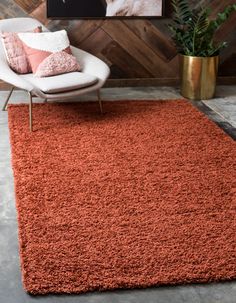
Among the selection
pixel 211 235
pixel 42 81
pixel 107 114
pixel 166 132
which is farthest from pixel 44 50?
pixel 211 235

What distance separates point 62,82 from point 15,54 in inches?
23.7

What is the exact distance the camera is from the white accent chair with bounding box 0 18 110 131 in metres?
3.96

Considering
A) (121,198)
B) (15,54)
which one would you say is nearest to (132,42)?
(15,54)

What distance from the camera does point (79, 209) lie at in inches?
112

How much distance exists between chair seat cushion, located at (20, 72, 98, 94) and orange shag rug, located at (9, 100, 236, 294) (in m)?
0.29

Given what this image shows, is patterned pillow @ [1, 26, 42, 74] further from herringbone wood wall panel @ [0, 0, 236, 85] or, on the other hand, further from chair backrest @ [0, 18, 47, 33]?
herringbone wood wall panel @ [0, 0, 236, 85]

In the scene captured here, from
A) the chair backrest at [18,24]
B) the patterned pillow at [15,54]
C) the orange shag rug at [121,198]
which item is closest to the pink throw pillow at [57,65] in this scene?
the patterned pillow at [15,54]

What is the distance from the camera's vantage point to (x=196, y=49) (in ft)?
16.0

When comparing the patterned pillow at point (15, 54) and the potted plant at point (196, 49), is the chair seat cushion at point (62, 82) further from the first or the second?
the potted plant at point (196, 49)

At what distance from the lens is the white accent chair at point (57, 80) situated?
3961 millimetres

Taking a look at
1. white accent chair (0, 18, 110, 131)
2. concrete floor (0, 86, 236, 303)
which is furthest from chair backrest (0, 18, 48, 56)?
concrete floor (0, 86, 236, 303)

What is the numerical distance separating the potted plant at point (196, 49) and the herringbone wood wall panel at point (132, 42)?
0.83 ft

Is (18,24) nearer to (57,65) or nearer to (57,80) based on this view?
(57,65)

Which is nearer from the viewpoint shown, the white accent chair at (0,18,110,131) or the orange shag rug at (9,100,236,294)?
the orange shag rug at (9,100,236,294)
